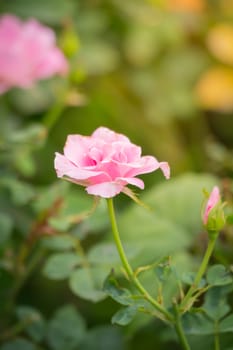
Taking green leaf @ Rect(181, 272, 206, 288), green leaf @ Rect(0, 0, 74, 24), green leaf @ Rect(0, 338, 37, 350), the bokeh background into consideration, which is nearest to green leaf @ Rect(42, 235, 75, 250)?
the bokeh background

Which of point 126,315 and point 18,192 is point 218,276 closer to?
point 126,315

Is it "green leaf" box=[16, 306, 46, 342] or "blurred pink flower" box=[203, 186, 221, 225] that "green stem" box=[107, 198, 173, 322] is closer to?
"blurred pink flower" box=[203, 186, 221, 225]

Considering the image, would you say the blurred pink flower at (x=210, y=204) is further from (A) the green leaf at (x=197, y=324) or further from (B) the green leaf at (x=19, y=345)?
(B) the green leaf at (x=19, y=345)

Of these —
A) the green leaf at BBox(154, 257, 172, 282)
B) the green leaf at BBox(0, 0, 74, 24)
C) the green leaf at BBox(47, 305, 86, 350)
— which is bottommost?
the green leaf at BBox(47, 305, 86, 350)

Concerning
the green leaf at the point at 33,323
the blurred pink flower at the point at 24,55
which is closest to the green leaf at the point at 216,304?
the green leaf at the point at 33,323

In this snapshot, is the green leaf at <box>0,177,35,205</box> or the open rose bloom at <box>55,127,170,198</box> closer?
the open rose bloom at <box>55,127,170,198</box>

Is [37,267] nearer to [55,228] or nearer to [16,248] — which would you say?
[16,248]
